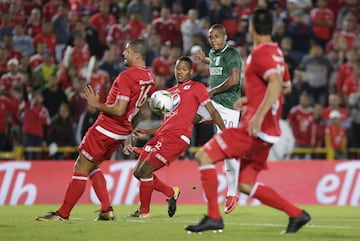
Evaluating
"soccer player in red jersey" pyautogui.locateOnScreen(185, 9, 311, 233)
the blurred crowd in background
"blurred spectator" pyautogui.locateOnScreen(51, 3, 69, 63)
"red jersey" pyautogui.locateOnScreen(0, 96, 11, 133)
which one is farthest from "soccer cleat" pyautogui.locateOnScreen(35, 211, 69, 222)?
"blurred spectator" pyautogui.locateOnScreen(51, 3, 69, 63)

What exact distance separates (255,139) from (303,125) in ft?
39.3

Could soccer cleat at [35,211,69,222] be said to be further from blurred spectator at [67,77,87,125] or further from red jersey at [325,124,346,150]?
red jersey at [325,124,346,150]

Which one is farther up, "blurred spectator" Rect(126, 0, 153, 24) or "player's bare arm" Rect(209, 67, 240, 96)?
"player's bare arm" Rect(209, 67, 240, 96)

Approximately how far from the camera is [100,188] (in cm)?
1373

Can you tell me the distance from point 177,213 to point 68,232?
15.6ft

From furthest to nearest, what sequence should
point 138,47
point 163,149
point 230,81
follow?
point 230,81
point 163,149
point 138,47

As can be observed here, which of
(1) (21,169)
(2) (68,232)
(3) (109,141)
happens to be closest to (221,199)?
(1) (21,169)

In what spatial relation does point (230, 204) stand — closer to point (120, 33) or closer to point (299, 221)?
point (299, 221)

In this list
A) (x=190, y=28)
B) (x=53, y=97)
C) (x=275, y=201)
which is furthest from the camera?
(x=190, y=28)

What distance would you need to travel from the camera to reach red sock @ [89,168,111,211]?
13.7 m

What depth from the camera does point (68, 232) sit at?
1143cm

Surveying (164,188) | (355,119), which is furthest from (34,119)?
(164,188)

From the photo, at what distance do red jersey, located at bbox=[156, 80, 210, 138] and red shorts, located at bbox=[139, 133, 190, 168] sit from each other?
98 mm

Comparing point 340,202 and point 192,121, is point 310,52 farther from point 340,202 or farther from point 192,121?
point 192,121
